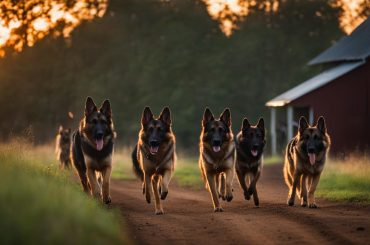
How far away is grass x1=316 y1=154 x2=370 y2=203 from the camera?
17297mm

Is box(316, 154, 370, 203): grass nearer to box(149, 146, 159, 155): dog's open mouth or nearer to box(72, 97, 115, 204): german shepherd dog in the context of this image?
box(149, 146, 159, 155): dog's open mouth

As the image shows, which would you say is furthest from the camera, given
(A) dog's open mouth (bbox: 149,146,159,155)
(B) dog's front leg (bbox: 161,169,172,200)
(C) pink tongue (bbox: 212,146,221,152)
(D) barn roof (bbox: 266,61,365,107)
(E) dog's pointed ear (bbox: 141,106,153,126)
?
(D) barn roof (bbox: 266,61,365,107)

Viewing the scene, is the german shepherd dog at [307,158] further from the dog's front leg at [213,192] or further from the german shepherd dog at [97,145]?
the german shepherd dog at [97,145]

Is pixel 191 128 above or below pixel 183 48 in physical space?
below

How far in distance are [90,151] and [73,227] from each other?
19.0 ft

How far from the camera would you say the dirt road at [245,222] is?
10.3 m

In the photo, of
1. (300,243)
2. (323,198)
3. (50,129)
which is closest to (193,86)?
(50,129)

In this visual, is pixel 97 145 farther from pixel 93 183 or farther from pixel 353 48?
pixel 353 48

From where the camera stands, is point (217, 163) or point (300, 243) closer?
point (300, 243)

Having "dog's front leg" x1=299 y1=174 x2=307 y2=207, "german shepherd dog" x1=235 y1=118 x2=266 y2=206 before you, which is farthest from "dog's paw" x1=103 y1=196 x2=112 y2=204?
"dog's front leg" x1=299 y1=174 x2=307 y2=207

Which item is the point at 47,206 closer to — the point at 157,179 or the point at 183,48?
the point at 157,179

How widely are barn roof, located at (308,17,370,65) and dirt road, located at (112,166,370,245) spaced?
20.6m

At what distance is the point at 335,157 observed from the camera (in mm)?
33062

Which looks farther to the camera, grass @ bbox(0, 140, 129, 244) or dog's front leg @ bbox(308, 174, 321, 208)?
dog's front leg @ bbox(308, 174, 321, 208)
